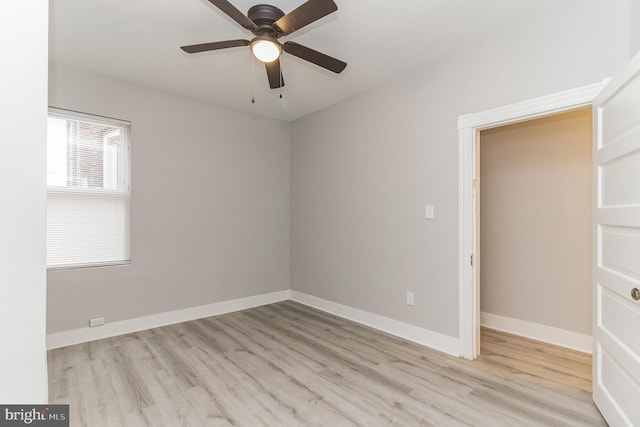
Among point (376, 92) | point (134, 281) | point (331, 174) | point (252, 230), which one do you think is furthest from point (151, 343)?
point (376, 92)

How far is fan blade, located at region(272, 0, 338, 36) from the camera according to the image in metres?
1.67

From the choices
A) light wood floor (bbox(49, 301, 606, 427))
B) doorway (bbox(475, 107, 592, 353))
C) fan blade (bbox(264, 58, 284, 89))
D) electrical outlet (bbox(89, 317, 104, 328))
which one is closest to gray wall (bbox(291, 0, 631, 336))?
doorway (bbox(475, 107, 592, 353))

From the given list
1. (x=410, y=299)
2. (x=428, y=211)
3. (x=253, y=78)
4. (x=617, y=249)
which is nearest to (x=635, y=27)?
(x=617, y=249)

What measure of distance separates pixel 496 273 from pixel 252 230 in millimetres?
3034

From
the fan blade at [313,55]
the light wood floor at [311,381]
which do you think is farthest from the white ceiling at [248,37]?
the light wood floor at [311,381]

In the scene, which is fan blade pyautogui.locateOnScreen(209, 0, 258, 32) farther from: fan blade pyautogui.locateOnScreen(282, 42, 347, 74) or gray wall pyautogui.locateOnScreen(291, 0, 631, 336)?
gray wall pyautogui.locateOnScreen(291, 0, 631, 336)

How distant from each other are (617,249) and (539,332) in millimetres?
1805

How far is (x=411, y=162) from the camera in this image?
3.14 m

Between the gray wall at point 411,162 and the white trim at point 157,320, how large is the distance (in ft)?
1.97

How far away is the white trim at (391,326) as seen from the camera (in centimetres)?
284

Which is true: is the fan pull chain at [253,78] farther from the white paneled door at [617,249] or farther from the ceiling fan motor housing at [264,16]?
the white paneled door at [617,249]

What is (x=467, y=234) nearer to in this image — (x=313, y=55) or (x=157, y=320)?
(x=313, y=55)

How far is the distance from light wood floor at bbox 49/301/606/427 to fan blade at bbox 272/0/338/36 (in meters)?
2.37

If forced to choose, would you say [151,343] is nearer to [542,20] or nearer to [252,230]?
[252,230]
